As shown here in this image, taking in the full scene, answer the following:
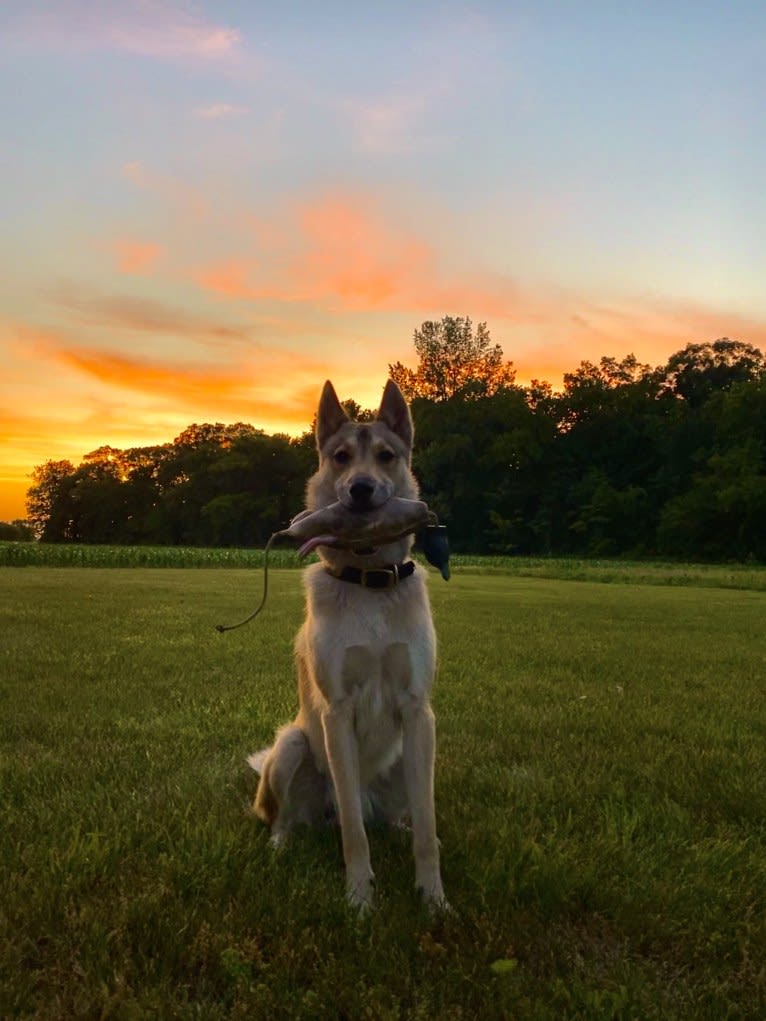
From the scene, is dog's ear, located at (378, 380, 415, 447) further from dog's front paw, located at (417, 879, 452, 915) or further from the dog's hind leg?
dog's front paw, located at (417, 879, 452, 915)

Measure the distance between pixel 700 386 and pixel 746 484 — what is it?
71.4 feet

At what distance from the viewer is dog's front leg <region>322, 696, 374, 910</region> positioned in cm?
322

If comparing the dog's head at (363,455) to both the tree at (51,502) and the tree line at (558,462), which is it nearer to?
the tree line at (558,462)

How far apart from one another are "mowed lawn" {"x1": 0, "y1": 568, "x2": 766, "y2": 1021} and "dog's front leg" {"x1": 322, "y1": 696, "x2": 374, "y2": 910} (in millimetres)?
110

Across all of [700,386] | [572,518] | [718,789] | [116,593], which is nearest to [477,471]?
[572,518]

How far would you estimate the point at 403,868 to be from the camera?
3.44 m

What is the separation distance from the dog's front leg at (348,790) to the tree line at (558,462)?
52.5 m

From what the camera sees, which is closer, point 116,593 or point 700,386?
point 116,593

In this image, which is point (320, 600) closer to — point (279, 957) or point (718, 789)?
point (279, 957)

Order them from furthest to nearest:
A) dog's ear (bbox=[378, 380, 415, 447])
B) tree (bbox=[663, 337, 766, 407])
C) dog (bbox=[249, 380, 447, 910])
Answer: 1. tree (bbox=[663, 337, 766, 407])
2. dog's ear (bbox=[378, 380, 415, 447])
3. dog (bbox=[249, 380, 447, 910])

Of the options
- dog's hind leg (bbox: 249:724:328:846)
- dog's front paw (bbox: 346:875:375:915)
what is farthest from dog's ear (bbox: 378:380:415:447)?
dog's front paw (bbox: 346:875:375:915)

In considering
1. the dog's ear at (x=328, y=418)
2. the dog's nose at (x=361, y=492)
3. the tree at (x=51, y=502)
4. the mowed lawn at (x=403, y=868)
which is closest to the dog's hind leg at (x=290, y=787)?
the mowed lawn at (x=403, y=868)

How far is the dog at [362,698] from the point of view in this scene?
130 inches

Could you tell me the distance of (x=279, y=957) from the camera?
2.61 m
